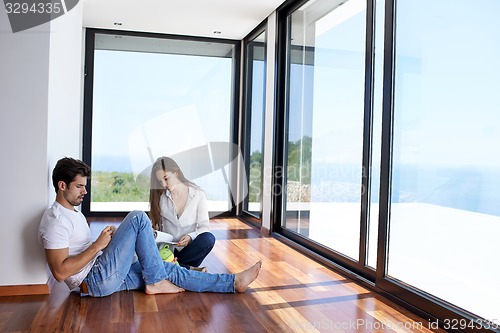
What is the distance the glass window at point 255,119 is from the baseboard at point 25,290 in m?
3.45

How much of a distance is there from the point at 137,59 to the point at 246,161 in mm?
2122

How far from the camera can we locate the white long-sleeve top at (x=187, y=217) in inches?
138

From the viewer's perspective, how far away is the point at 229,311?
Answer: 2838 millimetres

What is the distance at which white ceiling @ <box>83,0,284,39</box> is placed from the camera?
18.1 feet

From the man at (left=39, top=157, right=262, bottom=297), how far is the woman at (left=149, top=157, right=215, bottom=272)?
35 centimetres

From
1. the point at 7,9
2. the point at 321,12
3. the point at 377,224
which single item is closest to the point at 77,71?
the point at 7,9

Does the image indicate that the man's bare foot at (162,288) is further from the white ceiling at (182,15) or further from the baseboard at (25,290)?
the white ceiling at (182,15)

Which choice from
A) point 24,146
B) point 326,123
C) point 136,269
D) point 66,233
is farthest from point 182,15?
point 66,233

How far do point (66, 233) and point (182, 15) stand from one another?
12.8ft

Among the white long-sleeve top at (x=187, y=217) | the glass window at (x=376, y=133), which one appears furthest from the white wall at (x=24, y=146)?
the glass window at (x=376, y=133)

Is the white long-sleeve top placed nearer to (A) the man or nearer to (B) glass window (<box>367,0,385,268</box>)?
(A) the man

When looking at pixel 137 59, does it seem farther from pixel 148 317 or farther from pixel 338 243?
pixel 148 317

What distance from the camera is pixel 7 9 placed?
116 inches

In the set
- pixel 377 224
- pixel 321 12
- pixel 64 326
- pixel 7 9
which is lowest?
pixel 64 326
